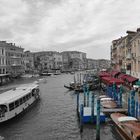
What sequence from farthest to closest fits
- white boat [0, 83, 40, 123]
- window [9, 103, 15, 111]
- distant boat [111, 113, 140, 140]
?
window [9, 103, 15, 111], white boat [0, 83, 40, 123], distant boat [111, 113, 140, 140]

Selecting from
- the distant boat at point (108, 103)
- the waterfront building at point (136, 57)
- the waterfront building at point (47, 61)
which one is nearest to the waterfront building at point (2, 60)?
the waterfront building at point (136, 57)

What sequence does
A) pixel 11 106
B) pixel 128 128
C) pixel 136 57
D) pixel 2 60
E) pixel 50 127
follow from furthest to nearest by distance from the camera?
pixel 2 60
pixel 136 57
pixel 11 106
pixel 50 127
pixel 128 128

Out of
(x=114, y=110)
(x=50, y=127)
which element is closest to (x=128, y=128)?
(x=114, y=110)

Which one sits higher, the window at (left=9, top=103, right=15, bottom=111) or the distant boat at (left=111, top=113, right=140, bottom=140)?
the window at (left=9, top=103, right=15, bottom=111)

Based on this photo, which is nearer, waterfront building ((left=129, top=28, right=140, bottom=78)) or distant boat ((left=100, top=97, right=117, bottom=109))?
distant boat ((left=100, top=97, right=117, bottom=109))

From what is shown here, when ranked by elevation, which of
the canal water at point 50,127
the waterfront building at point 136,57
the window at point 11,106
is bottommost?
the canal water at point 50,127

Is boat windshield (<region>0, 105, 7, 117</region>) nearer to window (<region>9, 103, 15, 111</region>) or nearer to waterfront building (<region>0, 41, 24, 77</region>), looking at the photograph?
window (<region>9, 103, 15, 111</region>)

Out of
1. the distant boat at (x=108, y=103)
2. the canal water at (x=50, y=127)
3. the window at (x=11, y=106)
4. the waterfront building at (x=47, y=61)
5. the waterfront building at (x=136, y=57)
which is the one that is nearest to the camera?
the canal water at (x=50, y=127)

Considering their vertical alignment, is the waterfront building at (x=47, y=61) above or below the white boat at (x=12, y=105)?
above

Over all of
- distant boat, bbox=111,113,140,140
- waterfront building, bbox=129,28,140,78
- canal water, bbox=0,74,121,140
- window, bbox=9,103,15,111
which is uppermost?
waterfront building, bbox=129,28,140,78

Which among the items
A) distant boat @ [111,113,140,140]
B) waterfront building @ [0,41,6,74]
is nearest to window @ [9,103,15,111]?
distant boat @ [111,113,140,140]

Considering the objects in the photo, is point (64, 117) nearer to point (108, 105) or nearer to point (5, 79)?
point (108, 105)

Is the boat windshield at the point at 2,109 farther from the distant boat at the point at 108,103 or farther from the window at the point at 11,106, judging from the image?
the distant boat at the point at 108,103

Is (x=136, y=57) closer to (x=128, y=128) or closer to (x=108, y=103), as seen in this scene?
(x=108, y=103)
